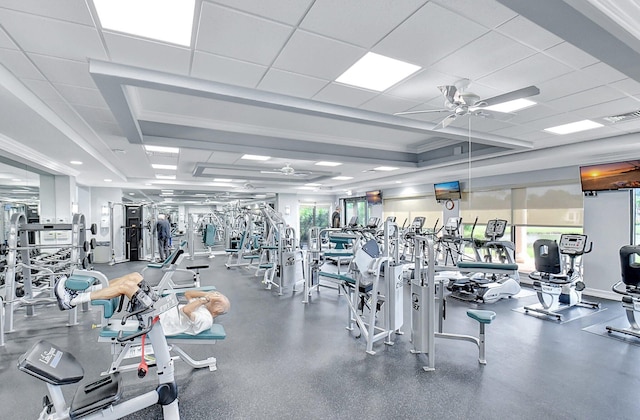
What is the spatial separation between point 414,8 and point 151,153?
5.14 meters

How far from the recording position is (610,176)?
534 cm

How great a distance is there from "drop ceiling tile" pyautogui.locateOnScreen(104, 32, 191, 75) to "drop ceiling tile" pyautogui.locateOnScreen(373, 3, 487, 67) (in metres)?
1.48

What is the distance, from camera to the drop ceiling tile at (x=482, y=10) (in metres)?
1.79

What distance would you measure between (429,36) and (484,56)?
58cm

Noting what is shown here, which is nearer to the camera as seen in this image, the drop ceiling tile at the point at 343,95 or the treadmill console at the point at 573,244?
the drop ceiling tile at the point at 343,95

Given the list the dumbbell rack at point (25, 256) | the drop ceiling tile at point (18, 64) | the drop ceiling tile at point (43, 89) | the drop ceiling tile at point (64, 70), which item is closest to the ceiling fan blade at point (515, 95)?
the drop ceiling tile at point (64, 70)

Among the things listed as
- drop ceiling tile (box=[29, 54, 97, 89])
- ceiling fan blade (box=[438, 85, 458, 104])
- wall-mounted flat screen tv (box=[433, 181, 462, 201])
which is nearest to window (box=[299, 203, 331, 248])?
wall-mounted flat screen tv (box=[433, 181, 462, 201])

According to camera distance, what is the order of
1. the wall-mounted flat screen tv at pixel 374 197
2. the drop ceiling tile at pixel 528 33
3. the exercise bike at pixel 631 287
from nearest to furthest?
the drop ceiling tile at pixel 528 33
the exercise bike at pixel 631 287
the wall-mounted flat screen tv at pixel 374 197

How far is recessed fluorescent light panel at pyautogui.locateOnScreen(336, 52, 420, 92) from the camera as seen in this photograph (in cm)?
247

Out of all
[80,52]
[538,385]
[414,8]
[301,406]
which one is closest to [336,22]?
[414,8]

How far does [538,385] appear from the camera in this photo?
265cm

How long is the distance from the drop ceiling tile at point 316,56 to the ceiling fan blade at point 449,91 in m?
0.95

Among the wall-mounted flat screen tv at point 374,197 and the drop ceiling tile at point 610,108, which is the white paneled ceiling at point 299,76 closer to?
the drop ceiling tile at point 610,108

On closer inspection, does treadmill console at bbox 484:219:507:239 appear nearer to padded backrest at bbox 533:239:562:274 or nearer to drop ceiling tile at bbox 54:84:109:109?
padded backrest at bbox 533:239:562:274
